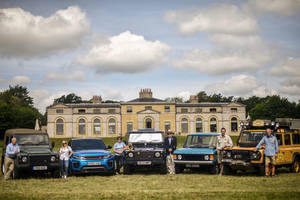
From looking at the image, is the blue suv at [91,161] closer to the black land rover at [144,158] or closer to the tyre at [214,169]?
the black land rover at [144,158]

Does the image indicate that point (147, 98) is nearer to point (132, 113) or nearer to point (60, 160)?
point (132, 113)

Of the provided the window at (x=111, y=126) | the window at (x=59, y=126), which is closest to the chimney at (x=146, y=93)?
the window at (x=111, y=126)

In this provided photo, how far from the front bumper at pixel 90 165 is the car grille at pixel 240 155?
16.7 feet

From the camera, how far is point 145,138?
50.3 ft

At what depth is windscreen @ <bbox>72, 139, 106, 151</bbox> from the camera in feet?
47.5

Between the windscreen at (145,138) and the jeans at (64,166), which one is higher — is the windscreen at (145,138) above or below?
above

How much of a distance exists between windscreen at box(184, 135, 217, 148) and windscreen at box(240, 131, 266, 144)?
1258mm

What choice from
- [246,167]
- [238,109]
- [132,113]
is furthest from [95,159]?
[238,109]

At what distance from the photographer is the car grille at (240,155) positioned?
12875mm

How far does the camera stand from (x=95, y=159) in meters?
13.1

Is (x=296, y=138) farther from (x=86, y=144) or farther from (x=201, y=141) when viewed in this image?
(x=86, y=144)

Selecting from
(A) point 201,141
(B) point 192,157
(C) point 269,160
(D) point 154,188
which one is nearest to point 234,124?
(A) point 201,141

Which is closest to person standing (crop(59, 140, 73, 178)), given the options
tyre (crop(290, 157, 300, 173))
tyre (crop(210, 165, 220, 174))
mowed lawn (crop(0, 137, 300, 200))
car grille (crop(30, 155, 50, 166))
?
car grille (crop(30, 155, 50, 166))

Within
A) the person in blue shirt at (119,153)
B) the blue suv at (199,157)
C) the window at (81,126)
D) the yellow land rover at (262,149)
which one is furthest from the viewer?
the window at (81,126)
